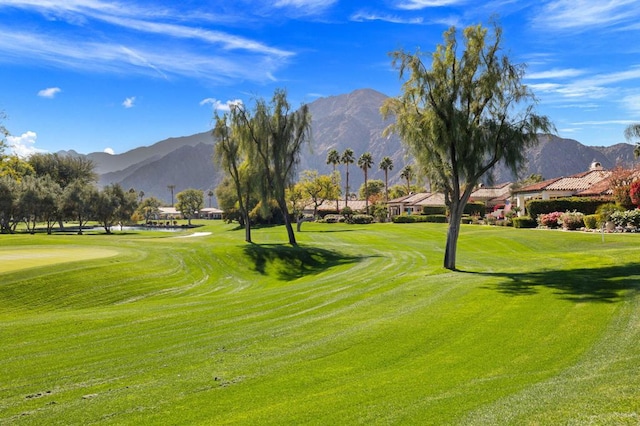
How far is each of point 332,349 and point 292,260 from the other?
20567 millimetres

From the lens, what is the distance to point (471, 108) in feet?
71.6

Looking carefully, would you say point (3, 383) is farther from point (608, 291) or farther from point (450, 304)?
point (608, 291)

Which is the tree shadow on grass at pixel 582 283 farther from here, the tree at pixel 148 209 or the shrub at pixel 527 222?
the tree at pixel 148 209

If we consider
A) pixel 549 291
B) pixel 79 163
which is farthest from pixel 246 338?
pixel 79 163

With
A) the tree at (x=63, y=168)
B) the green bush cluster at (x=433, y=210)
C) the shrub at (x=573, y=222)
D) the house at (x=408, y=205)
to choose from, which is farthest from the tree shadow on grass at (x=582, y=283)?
the tree at (x=63, y=168)

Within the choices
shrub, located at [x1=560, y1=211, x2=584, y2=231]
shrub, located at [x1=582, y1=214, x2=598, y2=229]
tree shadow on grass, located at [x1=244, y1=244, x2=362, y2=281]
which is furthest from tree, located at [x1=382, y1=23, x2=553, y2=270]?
shrub, located at [x1=560, y1=211, x2=584, y2=231]

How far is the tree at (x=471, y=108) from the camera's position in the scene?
21.1m

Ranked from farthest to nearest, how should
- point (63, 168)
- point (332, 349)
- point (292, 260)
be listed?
point (63, 168) → point (292, 260) → point (332, 349)

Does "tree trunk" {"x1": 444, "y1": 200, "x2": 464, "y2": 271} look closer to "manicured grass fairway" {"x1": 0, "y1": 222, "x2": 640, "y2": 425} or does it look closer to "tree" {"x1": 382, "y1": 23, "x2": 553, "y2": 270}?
"tree" {"x1": 382, "y1": 23, "x2": 553, "y2": 270}

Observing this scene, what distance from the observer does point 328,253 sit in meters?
33.7

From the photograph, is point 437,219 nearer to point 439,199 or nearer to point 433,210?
point 433,210

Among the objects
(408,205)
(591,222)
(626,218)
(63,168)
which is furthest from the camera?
(63,168)

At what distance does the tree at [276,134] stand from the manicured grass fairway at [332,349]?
17.7 metres

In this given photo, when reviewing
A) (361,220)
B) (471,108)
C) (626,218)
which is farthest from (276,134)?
(361,220)
